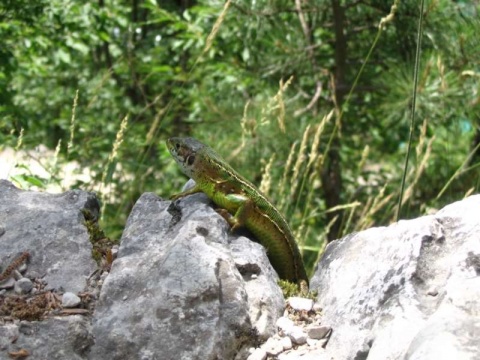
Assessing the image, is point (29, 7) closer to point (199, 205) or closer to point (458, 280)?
point (199, 205)

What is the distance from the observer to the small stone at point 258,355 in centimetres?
270

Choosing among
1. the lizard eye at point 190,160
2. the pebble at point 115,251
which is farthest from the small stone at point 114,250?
the lizard eye at point 190,160

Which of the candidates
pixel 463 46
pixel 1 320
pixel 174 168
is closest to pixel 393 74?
pixel 463 46

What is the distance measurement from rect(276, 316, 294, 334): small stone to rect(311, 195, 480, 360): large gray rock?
0.15 m

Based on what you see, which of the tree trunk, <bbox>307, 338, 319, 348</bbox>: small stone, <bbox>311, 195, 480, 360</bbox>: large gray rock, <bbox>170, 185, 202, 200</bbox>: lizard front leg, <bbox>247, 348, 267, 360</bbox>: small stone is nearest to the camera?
<bbox>311, 195, 480, 360</bbox>: large gray rock

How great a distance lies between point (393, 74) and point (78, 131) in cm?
326

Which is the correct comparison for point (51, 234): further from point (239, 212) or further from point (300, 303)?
point (300, 303)

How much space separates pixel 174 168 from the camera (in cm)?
719

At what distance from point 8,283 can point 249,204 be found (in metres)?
1.11

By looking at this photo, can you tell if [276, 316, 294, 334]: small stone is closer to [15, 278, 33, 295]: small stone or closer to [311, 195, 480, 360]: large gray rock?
[311, 195, 480, 360]: large gray rock

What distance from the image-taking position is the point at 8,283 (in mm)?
2975

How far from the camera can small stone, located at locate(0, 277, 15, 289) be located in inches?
117

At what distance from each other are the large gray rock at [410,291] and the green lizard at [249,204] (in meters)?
0.34

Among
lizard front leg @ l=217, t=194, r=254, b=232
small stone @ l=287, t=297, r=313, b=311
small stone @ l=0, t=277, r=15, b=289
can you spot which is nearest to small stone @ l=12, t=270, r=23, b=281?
small stone @ l=0, t=277, r=15, b=289
